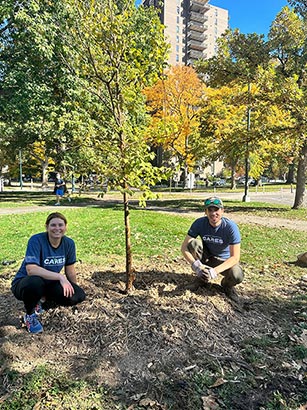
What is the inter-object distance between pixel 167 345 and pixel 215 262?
1387 mm

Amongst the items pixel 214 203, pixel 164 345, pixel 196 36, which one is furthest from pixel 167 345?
pixel 196 36

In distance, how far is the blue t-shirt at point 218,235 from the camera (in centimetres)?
370

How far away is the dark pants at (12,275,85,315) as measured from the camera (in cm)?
293

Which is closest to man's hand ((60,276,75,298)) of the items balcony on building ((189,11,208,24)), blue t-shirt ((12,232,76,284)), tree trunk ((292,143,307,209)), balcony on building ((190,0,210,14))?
blue t-shirt ((12,232,76,284))

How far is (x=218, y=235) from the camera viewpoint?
12.4 ft

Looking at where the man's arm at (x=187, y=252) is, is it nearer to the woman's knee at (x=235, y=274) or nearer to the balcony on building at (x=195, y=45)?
the woman's knee at (x=235, y=274)

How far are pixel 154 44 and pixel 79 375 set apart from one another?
318 centimetres

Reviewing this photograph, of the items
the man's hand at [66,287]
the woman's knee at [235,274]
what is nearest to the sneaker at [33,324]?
the man's hand at [66,287]

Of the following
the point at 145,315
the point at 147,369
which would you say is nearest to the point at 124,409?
the point at 147,369

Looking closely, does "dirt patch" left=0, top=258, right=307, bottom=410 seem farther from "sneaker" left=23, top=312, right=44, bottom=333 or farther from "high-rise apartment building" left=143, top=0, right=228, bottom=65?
"high-rise apartment building" left=143, top=0, right=228, bottom=65

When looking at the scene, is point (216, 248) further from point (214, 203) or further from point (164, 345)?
point (164, 345)

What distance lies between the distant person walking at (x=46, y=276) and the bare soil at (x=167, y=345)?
0.13 m

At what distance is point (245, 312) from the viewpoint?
11.6 feet

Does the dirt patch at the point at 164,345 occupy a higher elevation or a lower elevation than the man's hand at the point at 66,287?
lower
